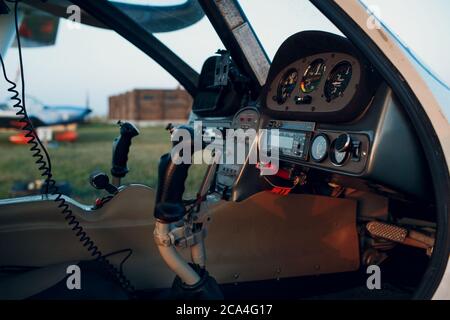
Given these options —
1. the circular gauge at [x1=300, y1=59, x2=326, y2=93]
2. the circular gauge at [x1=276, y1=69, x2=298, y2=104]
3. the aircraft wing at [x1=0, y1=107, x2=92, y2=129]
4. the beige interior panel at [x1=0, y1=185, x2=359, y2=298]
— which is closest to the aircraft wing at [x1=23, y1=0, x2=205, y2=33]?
the circular gauge at [x1=276, y1=69, x2=298, y2=104]

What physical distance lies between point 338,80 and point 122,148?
1083 mm

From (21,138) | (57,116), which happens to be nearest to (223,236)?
(21,138)

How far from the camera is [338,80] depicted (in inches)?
57.8

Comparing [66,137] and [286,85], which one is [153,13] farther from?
[66,137]

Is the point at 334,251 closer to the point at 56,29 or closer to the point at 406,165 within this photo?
the point at 406,165

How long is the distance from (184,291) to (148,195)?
0.57 metres

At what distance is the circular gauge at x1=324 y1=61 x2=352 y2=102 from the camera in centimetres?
142

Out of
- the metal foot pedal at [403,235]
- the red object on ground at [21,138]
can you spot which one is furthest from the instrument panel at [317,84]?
the red object on ground at [21,138]

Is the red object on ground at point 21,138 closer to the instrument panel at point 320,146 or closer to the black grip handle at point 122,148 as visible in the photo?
the black grip handle at point 122,148

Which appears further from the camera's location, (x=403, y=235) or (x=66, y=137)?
(x=66, y=137)

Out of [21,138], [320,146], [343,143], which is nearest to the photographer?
[343,143]

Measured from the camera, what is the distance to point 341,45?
1.48 m

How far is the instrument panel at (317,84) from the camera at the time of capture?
1395mm
